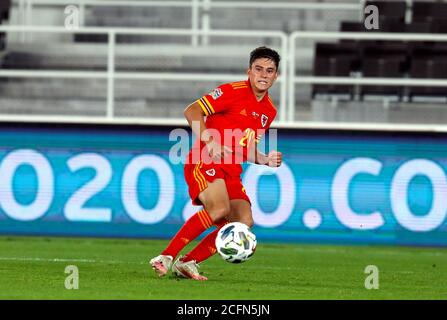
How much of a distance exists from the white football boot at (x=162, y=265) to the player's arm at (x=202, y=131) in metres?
0.87

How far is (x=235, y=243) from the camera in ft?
31.6

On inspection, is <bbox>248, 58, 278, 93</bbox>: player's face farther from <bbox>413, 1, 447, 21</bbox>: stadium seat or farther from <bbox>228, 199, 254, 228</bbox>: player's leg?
<bbox>413, 1, 447, 21</bbox>: stadium seat

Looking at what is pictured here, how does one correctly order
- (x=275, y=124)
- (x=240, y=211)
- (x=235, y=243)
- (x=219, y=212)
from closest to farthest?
(x=235, y=243) < (x=219, y=212) < (x=240, y=211) < (x=275, y=124)

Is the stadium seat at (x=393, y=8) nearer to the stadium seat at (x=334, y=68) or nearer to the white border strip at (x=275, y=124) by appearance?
the stadium seat at (x=334, y=68)

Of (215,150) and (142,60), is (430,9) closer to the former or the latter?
(142,60)

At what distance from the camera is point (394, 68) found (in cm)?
1678

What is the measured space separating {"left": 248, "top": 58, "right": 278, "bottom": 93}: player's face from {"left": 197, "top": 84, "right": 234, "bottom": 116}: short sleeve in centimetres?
Result: 22

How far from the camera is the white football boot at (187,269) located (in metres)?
9.98

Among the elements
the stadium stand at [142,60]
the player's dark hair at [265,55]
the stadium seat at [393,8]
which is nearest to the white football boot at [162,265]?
the player's dark hair at [265,55]

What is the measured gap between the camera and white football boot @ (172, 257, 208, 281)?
9.98 meters

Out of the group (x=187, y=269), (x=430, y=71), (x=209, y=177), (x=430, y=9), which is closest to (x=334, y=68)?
(x=430, y=71)

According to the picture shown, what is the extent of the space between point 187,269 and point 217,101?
134cm
